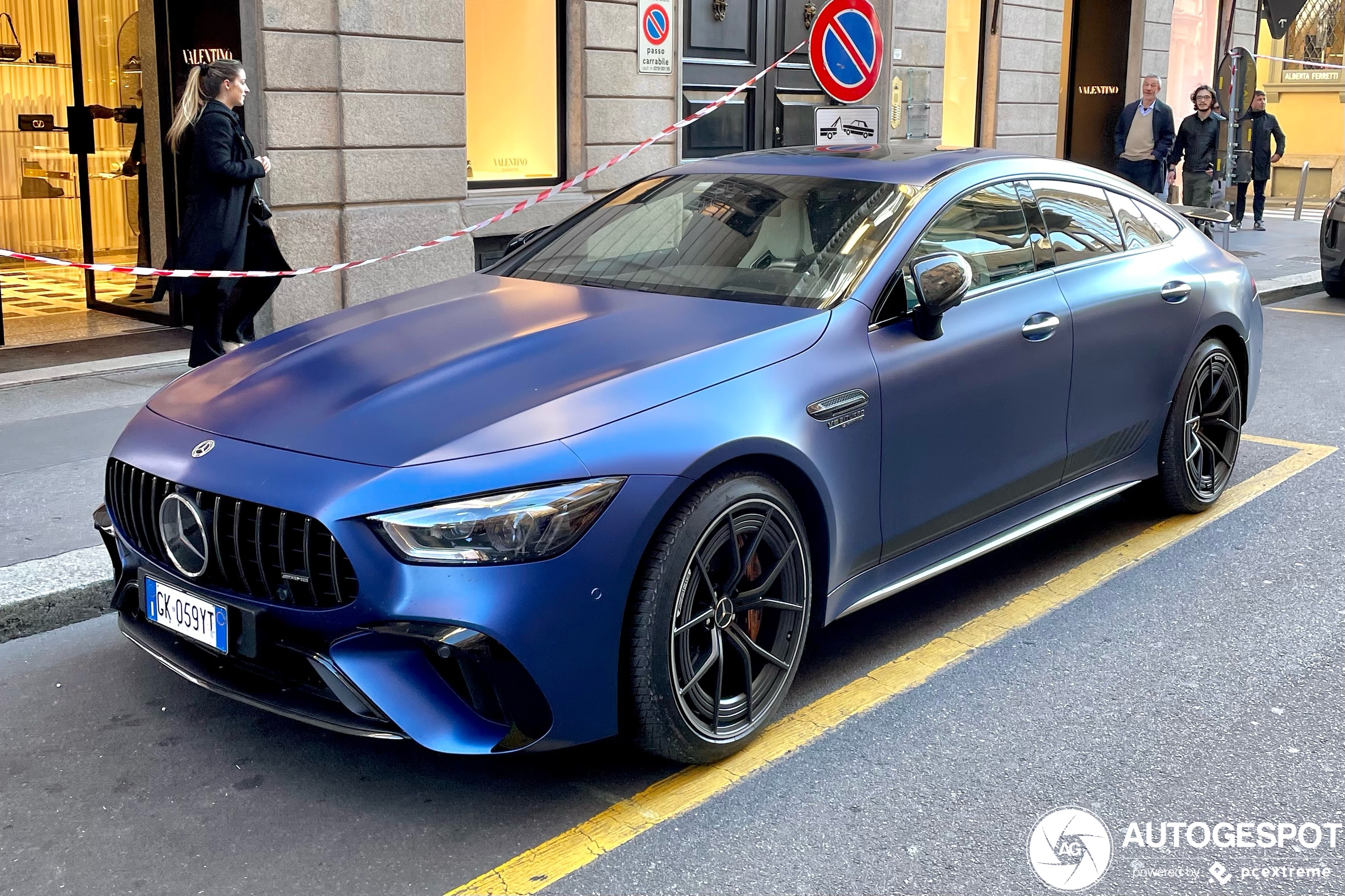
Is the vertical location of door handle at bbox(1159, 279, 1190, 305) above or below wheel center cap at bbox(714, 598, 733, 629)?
above

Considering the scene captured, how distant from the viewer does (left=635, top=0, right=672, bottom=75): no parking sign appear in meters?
11.9

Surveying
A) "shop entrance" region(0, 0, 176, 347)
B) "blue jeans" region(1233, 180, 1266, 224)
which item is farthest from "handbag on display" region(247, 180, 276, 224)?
"blue jeans" region(1233, 180, 1266, 224)

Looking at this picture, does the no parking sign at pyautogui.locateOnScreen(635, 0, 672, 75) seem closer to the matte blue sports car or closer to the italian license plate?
the matte blue sports car

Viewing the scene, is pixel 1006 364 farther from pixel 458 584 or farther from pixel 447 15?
pixel 447 15

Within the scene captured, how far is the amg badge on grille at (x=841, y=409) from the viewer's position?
369 cm

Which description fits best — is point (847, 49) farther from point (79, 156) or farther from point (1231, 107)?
point (1231, 107)

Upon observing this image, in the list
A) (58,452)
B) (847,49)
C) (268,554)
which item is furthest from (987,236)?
(847,49)

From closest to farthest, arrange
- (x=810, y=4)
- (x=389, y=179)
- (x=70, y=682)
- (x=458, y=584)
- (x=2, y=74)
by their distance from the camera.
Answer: (x=458, y=584)
(x=70, y=682)
(x=389, y=179)
(x=2, y=74)
(x=810, y=4)

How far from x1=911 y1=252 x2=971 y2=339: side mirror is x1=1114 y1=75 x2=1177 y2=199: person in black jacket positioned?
13197 millimetres

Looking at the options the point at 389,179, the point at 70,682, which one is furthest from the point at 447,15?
the point at 70,682

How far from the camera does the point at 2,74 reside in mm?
11312

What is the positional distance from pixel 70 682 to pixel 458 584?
71.2 inches

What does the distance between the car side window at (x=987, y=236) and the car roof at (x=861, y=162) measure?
14 centimetres

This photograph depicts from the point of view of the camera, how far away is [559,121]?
11.8m
